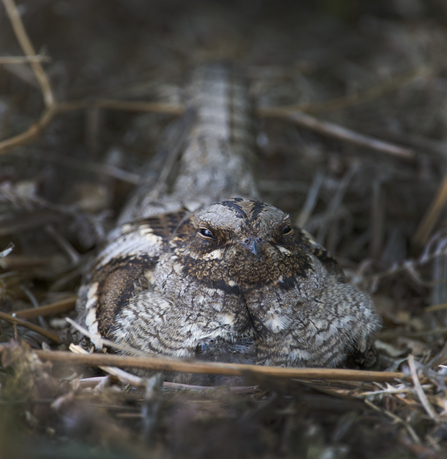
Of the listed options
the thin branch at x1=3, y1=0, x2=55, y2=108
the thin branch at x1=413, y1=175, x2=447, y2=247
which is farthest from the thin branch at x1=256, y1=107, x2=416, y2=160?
the thin branch at x1=3, y1=0, x2=55, y2=108

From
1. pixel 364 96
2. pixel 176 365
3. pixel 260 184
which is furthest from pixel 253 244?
pixel 364 96

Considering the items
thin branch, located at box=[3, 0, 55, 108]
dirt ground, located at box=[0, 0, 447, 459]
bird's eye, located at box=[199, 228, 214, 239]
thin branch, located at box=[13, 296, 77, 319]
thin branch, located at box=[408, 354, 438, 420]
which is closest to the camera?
dirt ground, located at box=[0, 0, 447, 459]

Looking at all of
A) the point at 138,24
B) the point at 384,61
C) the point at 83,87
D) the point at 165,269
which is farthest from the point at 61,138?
the point at 384,61

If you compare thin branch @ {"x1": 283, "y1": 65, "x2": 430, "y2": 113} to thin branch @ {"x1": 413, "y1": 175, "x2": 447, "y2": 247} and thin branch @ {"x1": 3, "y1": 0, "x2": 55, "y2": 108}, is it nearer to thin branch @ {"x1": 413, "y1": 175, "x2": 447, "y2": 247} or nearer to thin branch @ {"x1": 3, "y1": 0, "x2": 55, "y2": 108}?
thin branch @ {"x1": 413, "y1": 175, "x2": 447, "y2": 247}

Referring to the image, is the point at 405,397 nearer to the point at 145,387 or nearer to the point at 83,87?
the point at 145,387

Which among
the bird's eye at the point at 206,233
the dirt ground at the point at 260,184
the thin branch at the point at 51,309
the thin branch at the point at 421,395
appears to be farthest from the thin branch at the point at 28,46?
the thin branch at the point at 421,395
